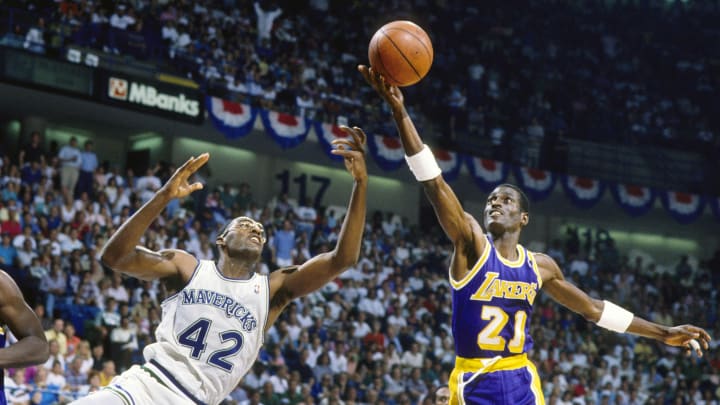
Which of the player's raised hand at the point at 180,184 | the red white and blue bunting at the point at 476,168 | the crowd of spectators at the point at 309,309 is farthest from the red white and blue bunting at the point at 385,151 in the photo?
the player's raised hand at the point at 180,184

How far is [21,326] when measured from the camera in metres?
3.80

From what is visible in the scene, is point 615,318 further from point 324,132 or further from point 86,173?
point 324,132

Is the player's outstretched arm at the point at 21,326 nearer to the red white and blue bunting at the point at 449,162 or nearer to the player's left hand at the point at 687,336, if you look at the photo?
the player's left hand at the point at 687,336

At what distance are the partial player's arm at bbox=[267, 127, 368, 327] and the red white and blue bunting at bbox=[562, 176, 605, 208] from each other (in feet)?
59.6

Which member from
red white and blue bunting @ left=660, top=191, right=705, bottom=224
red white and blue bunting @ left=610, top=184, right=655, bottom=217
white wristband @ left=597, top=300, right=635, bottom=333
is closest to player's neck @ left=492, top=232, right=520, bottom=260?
white wristband @ left=597, top=300, right=635, bottom=333

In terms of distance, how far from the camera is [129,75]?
16797mm

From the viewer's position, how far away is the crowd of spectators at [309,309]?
41.5 feet

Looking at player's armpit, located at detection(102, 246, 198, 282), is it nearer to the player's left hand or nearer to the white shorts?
the white shorts

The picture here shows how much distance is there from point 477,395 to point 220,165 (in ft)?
55.8

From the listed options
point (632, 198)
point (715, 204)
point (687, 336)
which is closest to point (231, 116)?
point (632, 198)

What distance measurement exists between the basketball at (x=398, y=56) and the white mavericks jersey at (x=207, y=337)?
4.77 feet

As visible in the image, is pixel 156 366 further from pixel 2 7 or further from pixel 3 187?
pixel 2 7

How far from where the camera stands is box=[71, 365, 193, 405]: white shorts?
4.84 meters

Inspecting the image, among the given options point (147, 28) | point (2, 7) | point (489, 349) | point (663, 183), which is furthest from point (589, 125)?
point (489, 349)
